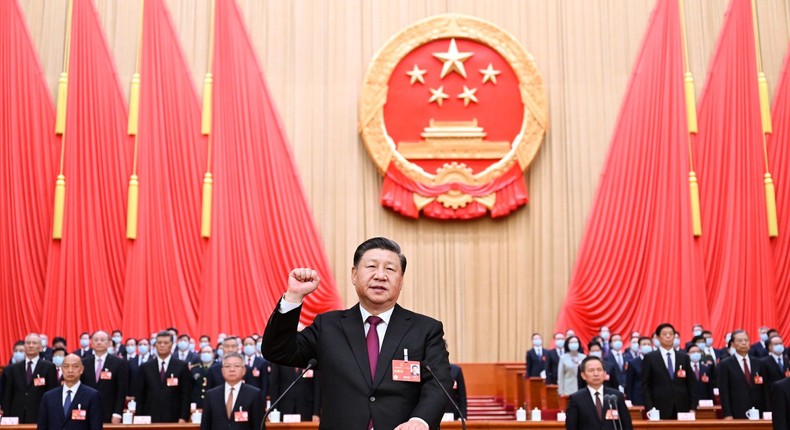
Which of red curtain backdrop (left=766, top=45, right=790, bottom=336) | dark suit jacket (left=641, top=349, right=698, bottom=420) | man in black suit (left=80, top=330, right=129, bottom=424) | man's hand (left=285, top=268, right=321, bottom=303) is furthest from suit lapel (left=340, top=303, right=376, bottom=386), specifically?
red curtain backdrop (left=766, top=45, right=790, bottom=336)

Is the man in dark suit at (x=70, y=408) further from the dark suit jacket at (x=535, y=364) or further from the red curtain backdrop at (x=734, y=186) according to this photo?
the red curtain backdrop at (x=734, y=186)

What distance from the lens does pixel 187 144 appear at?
10711 millimetres

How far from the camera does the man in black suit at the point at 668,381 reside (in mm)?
7055

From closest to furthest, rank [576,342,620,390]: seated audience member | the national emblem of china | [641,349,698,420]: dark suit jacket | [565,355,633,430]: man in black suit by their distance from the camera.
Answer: [565,355,633,430]: man in black suit < [641,349,698,420]: dark suit jacket < [576,342,620,390]: seated audience member < the national emblem of china

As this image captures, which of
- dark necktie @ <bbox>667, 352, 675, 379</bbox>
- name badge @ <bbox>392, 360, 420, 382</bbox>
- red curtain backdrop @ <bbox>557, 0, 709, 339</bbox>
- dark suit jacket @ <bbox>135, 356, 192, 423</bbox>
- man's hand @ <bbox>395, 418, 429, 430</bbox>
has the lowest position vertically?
dark suit jacket @ <bbox>135, 356, 192, 423</bbox>

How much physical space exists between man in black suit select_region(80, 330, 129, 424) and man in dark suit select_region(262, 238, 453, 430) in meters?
5.58

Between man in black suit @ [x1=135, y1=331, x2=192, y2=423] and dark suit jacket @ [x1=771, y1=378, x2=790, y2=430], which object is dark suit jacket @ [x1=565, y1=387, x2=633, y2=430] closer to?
dark suit jacket @ [x1=771, y1=378, x2=790, y2=430]

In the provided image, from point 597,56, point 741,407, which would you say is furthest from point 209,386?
point 597,56

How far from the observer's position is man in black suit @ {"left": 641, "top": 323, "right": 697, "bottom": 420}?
7055 mm

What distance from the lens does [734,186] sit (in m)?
10.7

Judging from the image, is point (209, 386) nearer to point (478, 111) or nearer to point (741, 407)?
point (741, 407)

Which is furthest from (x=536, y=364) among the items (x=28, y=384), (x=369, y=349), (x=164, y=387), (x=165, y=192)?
(x=369, y=349)

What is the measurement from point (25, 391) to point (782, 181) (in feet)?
27.5

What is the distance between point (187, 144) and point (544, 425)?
6363 millimetres
